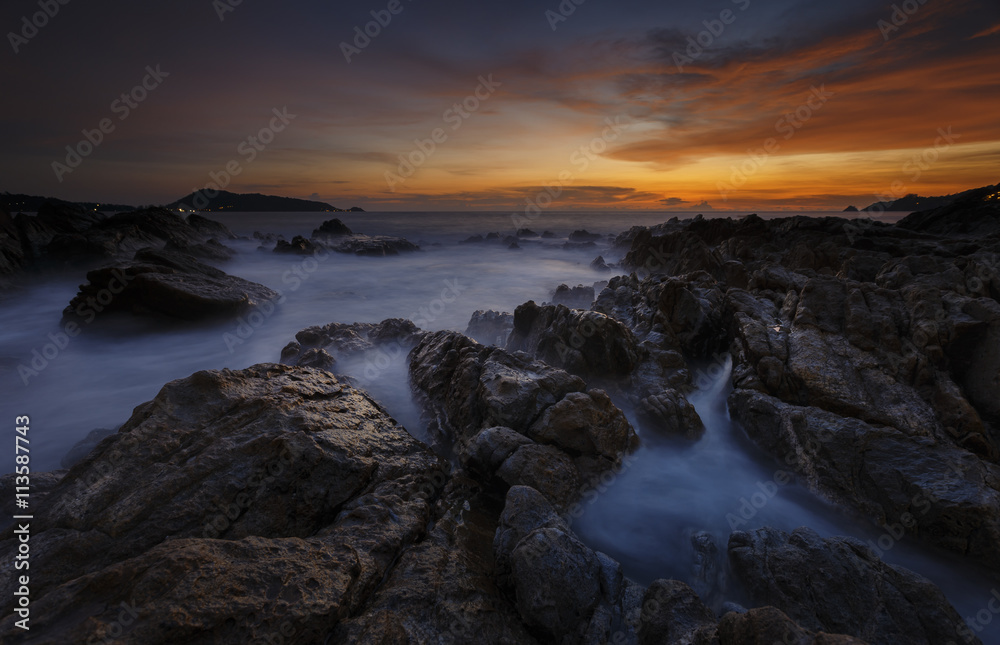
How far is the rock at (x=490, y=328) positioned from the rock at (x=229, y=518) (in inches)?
241

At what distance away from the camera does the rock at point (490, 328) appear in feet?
38.4

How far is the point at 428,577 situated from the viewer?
3.56 meters

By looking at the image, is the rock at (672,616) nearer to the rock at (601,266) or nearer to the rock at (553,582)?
the rock at (553,582)

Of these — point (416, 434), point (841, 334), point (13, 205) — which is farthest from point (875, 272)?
point (13, 205)

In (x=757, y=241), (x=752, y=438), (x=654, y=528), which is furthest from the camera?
(x=757, y=241)

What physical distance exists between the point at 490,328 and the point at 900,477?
9188 mm

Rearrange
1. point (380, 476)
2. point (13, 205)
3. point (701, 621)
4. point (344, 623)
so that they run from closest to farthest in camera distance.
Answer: point (344, 623) → point (701, 621) → point (380, 476) → point (13, 205)

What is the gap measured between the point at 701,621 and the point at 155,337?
1527 cm

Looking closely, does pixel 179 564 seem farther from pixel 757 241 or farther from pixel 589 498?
pixel 757 241

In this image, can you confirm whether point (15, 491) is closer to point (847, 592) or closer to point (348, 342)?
point (348, 342)

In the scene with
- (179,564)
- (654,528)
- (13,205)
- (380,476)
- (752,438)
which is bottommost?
(654,528)

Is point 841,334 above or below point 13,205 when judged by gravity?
below

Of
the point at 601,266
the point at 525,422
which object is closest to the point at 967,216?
the point at 601,266

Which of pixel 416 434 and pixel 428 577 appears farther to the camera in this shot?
pixel 416 434
